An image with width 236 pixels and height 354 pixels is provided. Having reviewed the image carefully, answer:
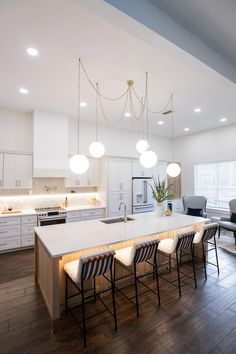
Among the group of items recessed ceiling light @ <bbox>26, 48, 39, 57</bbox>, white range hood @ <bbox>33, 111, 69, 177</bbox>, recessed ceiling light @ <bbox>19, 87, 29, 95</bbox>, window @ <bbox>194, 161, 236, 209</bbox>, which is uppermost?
recessed ceiling light @ <bbox>19, 87, 29, 95</bbox>

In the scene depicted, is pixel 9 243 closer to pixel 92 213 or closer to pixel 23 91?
pixel 92 213

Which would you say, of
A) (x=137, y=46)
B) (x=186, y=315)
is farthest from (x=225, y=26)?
(x=186, y=315)

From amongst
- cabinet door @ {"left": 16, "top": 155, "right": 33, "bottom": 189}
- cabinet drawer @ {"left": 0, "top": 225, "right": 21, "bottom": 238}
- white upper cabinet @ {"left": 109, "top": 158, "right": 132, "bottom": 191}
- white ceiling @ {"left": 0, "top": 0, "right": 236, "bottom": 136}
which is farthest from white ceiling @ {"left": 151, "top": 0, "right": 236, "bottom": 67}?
cabinet drawer @ {"left": 0, "top": 225, "right": 21, "bottom": 238}

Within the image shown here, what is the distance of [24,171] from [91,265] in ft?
11.5

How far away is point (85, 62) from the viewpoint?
2672 mm

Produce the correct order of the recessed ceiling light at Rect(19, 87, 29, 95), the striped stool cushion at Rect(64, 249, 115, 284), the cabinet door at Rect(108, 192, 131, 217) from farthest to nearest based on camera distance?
the cabinet door at Rect(108, 192, 131, 217) → the recessed ceiling light at Rect(19, 87, 29, 95) → the striped stool cushion at Rect(64, 249, 115, 284)

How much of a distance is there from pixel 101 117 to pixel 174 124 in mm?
2287

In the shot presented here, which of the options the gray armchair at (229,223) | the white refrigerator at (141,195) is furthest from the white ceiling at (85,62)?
the gray armchair at (229,223)

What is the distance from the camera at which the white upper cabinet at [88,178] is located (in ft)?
17.1

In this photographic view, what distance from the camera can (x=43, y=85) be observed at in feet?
11.0

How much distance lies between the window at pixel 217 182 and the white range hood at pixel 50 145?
4744mm

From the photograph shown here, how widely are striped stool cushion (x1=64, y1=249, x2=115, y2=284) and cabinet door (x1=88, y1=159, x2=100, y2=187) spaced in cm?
358

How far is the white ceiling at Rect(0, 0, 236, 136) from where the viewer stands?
1938 millimetres

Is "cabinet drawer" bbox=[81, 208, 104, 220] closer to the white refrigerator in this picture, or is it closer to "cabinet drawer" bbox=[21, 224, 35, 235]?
the white refrigerator
